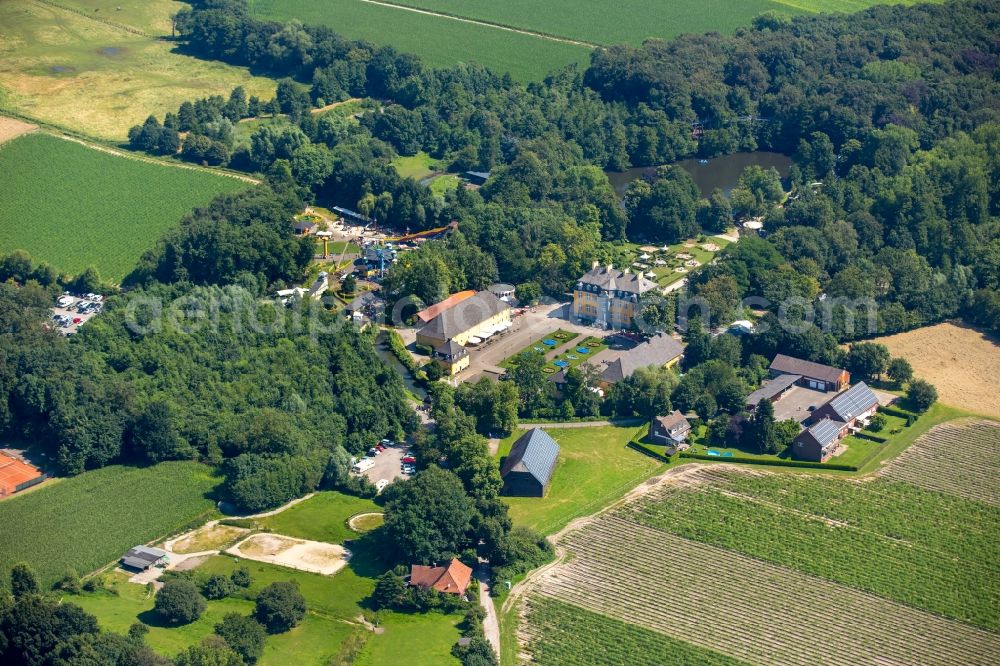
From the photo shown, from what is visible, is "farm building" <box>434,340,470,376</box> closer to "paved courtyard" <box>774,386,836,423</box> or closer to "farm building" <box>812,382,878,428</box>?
A: "paved courtyard" <box>774,386,836,423</box>

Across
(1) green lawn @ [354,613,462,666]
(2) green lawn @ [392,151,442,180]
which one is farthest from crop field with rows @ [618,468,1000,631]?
(2) green lawn @ [392,151,442,180]

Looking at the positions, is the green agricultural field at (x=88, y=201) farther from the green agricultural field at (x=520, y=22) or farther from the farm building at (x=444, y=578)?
the farm building at (x=444, y=578)

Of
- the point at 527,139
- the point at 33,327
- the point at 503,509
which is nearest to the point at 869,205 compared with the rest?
the point at 527,139

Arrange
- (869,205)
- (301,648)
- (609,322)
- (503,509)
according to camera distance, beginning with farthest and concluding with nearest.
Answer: (869,205), (609,322), (503,509), (301,648)

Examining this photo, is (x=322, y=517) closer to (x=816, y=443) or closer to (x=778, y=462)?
(x=778, y=462)

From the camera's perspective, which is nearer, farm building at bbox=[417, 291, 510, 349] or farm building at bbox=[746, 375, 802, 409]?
farm building at bbox=[746, 375, 802, 409]

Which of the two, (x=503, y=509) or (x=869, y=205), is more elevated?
(x=869, y=205)

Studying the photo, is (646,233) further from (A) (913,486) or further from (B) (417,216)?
(A) (913,486)
